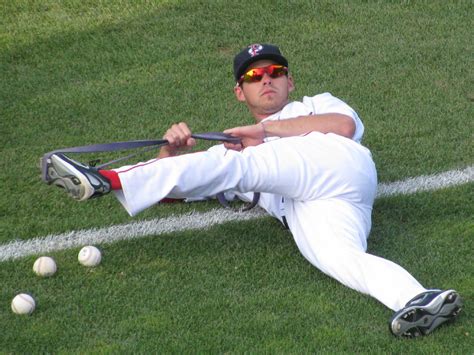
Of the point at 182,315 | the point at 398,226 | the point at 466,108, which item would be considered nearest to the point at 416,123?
the point at 466,108

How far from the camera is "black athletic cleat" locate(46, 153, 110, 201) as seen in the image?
15.2ft

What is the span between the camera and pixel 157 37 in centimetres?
833

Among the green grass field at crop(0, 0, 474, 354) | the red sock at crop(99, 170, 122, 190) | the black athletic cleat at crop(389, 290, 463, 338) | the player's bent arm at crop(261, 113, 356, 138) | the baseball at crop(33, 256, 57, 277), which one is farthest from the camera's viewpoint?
the player's bent arm at crop(261, 113, 356, 138)

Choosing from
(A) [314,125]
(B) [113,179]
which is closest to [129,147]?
(B) [113,179]

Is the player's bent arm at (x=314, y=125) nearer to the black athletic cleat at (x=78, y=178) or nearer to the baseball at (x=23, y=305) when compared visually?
the black athletic cleat at (x=78, y=178)

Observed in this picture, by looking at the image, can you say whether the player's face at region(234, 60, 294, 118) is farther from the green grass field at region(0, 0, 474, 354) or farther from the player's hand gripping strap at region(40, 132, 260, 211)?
the green grass field at region(0, 0, 474, 354)

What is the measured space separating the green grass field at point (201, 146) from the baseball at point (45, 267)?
0.17ft

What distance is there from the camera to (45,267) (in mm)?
5062

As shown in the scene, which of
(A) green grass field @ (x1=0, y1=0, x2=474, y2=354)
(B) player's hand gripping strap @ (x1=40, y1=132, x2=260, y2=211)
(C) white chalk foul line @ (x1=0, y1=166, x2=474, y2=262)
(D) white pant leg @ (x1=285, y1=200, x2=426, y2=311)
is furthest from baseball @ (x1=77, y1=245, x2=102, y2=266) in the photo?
(D) white pant leg @ (x1=285, y1=200, x2=426, y2=311)

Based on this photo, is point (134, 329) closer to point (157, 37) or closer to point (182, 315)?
point (182, 315)

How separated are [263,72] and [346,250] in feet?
4.43

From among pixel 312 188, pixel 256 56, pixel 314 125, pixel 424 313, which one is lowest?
pixel 424 313

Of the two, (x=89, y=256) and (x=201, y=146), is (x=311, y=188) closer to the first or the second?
(x=89, y=256)

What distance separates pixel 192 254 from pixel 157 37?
343cm
